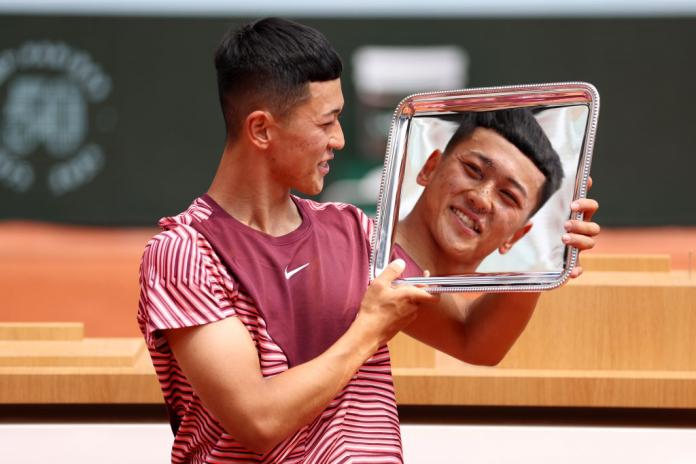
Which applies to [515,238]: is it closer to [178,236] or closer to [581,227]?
[581,227]

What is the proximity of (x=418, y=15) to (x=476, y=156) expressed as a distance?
6686mm

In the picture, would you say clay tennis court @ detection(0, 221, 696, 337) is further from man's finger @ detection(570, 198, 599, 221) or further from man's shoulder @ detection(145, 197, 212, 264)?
man's shoulder @ detection(145, 197, 212, 264)

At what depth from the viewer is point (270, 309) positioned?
4.11 feet

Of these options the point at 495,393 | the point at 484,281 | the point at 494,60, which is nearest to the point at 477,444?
the point at 495,393

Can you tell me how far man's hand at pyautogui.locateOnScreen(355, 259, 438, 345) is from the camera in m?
1.21

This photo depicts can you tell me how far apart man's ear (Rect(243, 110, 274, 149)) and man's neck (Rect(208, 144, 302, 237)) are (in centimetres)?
2

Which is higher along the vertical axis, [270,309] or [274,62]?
[274,62]

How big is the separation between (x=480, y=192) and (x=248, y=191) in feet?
0.93

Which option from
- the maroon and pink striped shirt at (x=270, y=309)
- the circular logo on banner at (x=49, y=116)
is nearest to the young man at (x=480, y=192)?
the maroon and pink striped shirt at (x=270, y=309)

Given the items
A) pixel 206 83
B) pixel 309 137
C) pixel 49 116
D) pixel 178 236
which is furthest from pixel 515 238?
pixel 49 116

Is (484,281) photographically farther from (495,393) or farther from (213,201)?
(495,393)

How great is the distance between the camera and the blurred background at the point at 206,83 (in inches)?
304

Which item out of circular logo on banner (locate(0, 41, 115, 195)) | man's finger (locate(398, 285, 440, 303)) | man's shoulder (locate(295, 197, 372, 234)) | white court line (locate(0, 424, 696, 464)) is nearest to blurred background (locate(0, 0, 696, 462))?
circular logo on banner (locate(0, 41, 115, 195))

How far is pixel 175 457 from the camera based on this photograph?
1.34 meters
